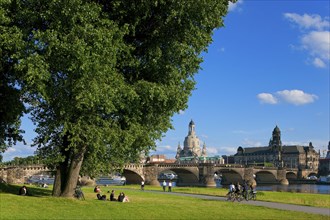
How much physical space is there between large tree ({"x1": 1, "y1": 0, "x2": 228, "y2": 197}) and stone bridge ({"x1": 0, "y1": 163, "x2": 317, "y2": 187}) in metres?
46.1

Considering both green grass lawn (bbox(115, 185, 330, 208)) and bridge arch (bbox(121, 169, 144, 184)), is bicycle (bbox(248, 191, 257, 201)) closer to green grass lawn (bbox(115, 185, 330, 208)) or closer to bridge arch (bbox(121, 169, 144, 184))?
green grass lawn (bbox(115, 185, 330, 208))

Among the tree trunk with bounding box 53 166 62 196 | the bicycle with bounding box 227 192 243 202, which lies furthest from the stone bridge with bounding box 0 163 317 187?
the tree trunk with bounding box 53 166 62 196

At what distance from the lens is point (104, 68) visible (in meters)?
25.0

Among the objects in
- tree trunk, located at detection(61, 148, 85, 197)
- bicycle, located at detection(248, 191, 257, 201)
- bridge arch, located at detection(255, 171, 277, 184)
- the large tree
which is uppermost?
the large tree

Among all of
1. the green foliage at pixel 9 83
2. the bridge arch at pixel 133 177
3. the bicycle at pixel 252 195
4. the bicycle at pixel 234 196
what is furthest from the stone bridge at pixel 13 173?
the green foliage at pixel 9 83

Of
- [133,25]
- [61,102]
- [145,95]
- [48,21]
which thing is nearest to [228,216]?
[145,95]

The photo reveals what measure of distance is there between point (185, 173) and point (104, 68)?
127483mm

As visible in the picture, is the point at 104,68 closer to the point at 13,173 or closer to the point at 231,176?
the point at 13,173

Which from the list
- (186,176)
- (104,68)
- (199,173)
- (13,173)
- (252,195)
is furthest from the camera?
(186,176)

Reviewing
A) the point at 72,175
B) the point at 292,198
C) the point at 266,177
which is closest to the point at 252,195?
the point at 292,198

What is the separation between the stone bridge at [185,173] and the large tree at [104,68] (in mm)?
46110

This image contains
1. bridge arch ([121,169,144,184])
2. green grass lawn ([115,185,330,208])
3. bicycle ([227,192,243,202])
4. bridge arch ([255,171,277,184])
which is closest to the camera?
bicycle ([227,192,243,202])

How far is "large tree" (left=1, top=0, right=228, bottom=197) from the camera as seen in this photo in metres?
24.6

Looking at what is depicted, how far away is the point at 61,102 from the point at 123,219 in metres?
7.89
